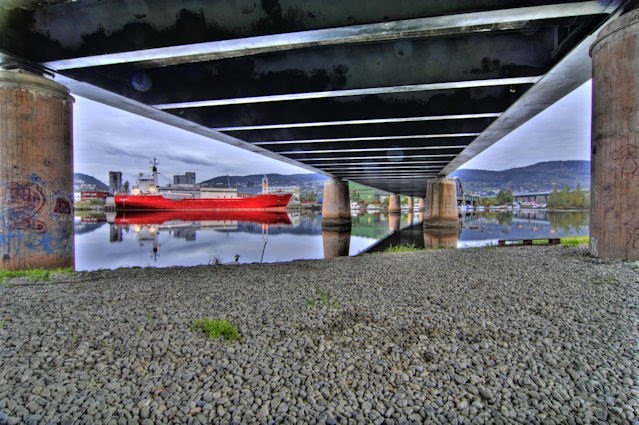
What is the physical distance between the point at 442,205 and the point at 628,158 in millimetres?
32745

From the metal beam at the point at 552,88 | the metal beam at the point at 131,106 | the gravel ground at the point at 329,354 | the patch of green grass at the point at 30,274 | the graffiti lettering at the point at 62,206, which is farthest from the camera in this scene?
the metal beam at the point at 131,106

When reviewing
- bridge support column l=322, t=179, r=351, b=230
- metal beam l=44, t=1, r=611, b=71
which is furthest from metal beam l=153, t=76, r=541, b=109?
bridge support column l=322, t=179, r=351, b=230

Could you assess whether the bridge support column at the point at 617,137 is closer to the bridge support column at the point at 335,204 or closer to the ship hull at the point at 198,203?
the bridge support column at the point at 335,204

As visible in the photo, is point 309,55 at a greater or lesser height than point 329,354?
greater

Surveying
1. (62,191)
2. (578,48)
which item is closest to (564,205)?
(578,48)

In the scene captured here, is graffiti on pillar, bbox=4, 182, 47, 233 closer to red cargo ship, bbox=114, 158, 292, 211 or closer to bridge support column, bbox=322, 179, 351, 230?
bridge support column, bbox=322, 179, 351, 230

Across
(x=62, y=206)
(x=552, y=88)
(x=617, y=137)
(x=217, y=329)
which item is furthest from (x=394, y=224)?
(x=217, y=329)

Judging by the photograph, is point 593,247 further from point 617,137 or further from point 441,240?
point 441,240

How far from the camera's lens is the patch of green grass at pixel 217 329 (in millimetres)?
3809

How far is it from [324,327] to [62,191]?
7948 mm

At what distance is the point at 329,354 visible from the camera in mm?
3365

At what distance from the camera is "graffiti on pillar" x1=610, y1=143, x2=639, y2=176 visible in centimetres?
684

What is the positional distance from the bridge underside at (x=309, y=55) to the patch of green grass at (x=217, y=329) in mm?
5823

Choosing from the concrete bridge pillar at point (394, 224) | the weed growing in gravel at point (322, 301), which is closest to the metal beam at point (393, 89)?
the weed growing in gravel at point (322, 301)
